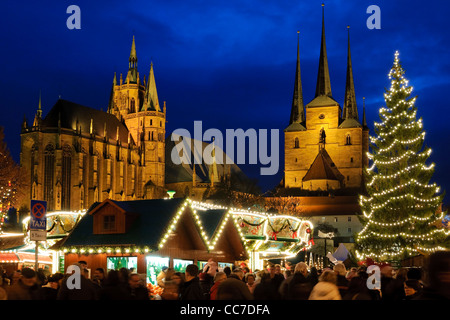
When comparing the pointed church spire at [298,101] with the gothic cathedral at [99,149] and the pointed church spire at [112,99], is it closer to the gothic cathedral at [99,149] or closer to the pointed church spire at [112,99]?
the gothic cathedral at [99,149]

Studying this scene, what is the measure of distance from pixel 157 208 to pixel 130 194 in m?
67.5

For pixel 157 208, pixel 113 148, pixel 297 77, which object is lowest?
pixel 157 208

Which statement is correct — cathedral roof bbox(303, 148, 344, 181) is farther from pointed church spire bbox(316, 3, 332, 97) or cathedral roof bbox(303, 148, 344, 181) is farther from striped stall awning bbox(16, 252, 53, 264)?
striped stall awning bbox(16, 252, 53, 264)

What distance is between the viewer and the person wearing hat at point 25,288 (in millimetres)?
7625

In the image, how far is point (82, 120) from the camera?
84.4 metres

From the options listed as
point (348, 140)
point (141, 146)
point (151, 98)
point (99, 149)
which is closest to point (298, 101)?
point (348, 140)

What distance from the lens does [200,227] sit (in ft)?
63.0

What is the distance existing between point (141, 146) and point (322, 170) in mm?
25525

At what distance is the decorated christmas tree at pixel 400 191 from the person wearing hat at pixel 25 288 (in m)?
24.2

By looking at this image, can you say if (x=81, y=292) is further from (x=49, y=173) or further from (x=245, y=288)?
(x=49, y=173)

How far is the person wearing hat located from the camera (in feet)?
25.0

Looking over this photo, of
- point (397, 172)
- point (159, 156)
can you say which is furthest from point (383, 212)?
point (159, 156)

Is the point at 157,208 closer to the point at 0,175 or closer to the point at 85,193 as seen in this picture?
the point at 0,175

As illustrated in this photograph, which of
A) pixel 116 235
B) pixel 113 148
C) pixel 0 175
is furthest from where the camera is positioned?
pixel 113 148
